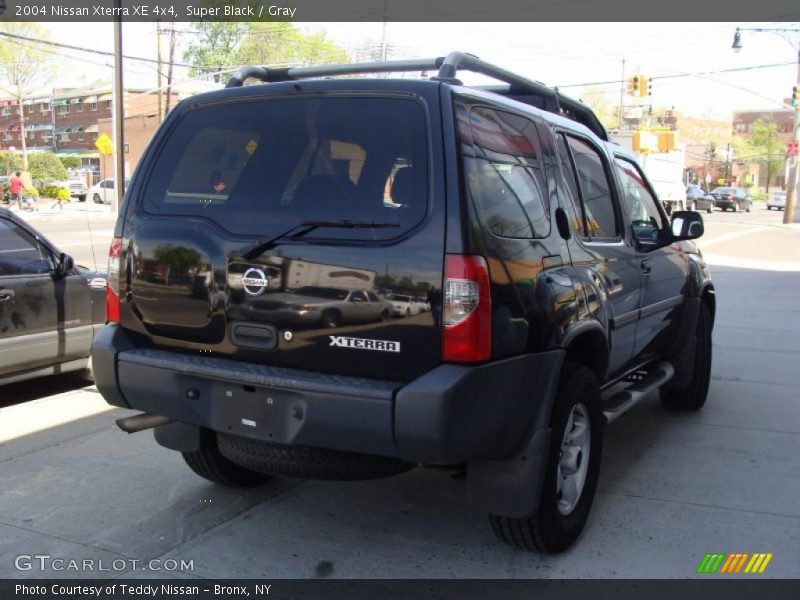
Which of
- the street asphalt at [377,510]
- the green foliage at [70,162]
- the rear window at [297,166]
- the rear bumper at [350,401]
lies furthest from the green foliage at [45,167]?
the rear bumper at [350,401]

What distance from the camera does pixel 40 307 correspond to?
5.92 m

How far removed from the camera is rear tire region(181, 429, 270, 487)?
13.1ft

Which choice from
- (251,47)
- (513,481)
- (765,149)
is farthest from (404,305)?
(765,149)

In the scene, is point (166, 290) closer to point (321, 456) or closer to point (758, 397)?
point (321, 456)

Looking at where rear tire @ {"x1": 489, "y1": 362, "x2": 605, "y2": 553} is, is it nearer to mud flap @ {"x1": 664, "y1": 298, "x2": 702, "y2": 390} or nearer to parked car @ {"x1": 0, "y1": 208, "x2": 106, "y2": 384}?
mud flap @ {"x1": 664, "y1": 298, "x2": 702, "y2": 390}

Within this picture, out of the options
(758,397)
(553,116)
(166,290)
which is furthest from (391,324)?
(758,397)

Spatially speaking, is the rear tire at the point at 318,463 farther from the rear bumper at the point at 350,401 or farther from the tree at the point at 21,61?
the tree at the point at 21,61

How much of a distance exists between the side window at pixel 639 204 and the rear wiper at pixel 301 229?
7.28 feet

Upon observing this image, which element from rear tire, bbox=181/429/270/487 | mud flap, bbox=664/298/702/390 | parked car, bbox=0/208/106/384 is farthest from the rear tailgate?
mud flap, bbox=664/298/702/390

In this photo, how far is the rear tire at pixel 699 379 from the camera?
226 inches

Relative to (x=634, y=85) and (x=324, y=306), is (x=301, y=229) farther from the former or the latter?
(x=634, y=85)

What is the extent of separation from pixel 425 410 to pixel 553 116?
1.90 meters

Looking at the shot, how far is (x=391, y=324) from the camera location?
9.38ft

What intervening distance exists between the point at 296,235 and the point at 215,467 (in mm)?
1622
